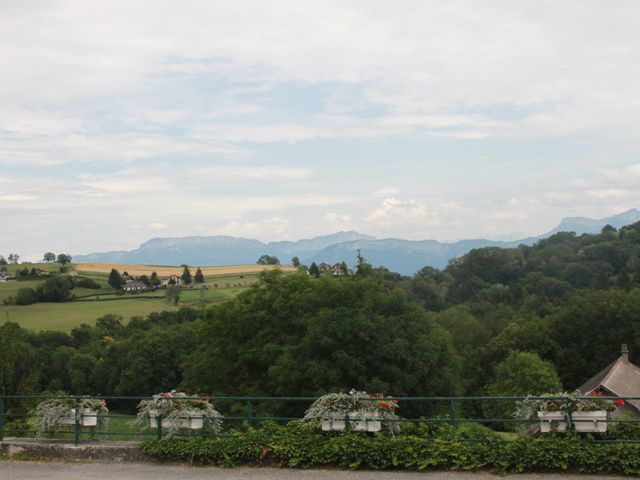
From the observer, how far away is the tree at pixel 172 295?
118863mm

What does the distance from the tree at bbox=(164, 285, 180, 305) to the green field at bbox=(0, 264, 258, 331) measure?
0.87 metres

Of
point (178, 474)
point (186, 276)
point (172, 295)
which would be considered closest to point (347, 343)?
point (178, 474)

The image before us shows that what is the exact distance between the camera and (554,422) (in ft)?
38.7

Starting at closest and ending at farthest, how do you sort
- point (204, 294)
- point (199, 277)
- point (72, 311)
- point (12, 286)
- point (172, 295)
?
point (72, 311) → point (172, 295) → point (204, 294) → point (12, 286) → point (199, 277)

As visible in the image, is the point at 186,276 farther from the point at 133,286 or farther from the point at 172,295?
the point at 172,295

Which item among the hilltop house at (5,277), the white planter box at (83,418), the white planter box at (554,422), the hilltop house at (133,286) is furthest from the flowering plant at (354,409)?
the hilltop house at (5,277)

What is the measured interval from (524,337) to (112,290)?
86.1 meters

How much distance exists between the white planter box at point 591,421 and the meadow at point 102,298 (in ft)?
255

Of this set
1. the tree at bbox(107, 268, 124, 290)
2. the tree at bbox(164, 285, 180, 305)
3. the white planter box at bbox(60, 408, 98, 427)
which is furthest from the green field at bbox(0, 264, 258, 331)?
the white planter box at bbox(60, 408, 98, 427)

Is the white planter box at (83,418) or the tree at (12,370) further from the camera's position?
the tree at (12,370)

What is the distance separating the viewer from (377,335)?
33.0 metres

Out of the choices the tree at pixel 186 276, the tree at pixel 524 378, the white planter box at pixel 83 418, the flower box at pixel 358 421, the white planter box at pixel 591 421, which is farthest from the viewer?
the tree at pixel 186 276

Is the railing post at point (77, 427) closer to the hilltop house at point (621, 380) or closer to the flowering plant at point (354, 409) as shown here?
the flowering plant at point (354, 409)

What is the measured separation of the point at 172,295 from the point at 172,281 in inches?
876
